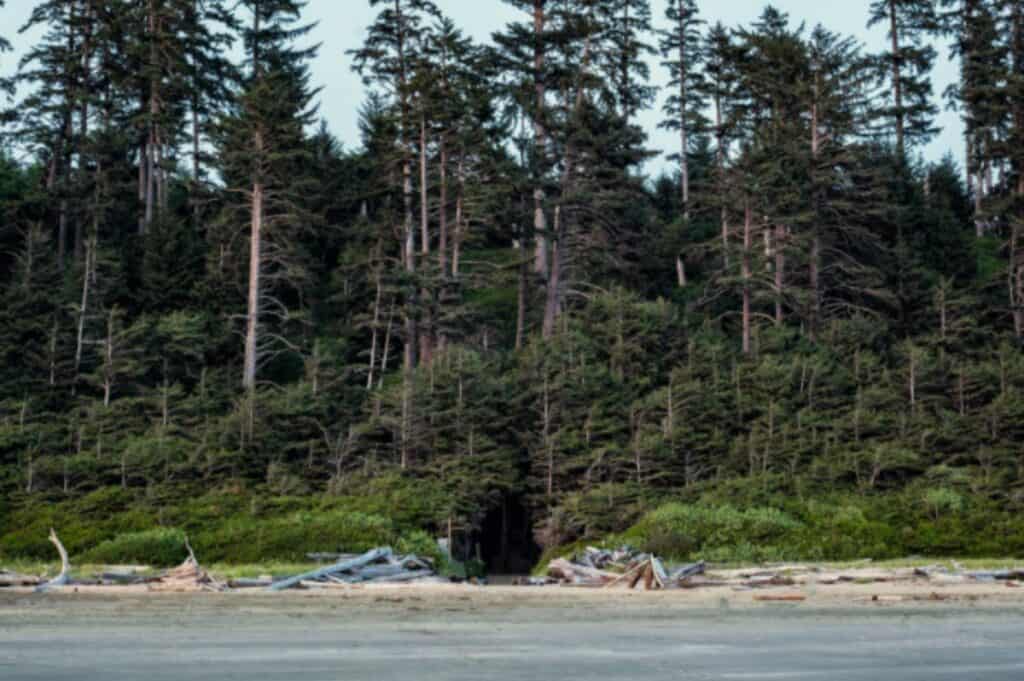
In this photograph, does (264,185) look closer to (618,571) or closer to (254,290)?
(254,290)

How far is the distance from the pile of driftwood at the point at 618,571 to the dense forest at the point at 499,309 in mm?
2363

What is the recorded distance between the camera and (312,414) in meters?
35.0

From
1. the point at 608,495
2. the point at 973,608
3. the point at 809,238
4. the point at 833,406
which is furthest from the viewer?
the point at 809,238

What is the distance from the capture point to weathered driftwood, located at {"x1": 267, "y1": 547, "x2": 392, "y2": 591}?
19.7 meters

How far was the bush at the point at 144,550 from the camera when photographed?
2512cm

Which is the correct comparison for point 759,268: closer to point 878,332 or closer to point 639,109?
point 878,332

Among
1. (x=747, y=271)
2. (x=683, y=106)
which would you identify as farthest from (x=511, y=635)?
(x=683, y=106)

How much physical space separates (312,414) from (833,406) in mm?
16177

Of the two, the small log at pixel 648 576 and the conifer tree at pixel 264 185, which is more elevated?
the conifer tree at pixel 264 185

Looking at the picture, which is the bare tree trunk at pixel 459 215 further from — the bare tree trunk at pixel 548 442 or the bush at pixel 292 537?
the bush at pixel 292 537

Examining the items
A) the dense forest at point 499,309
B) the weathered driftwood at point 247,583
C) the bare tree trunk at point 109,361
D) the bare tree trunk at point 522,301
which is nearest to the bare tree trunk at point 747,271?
the dense forest at point 499,309

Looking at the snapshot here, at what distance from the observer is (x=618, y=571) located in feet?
74.5

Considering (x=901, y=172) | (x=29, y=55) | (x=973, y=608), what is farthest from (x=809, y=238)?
(x=29, y=55)

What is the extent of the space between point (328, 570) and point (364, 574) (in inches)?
28.3
